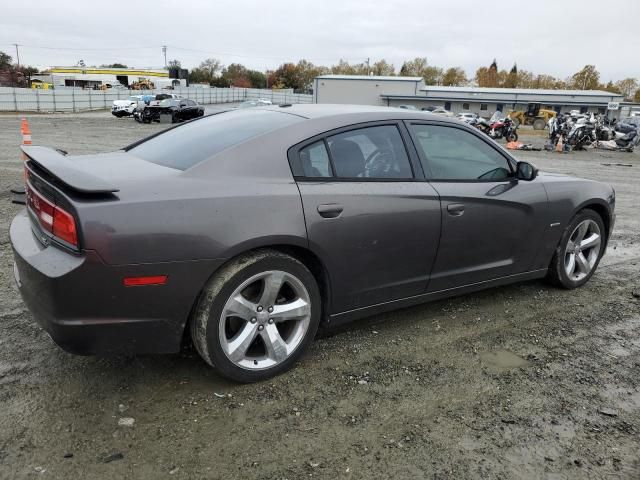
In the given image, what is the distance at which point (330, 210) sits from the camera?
3.01m

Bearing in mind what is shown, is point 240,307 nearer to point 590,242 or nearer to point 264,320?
point 264,320

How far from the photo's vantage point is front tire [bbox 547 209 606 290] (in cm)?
444

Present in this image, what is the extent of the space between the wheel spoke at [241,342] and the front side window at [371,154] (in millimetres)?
1042

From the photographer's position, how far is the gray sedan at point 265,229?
247 cm

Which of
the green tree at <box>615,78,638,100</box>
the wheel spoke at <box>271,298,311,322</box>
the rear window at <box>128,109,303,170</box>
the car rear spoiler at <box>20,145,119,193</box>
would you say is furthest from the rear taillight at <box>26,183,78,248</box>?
the green tree at <box>615,78,638,100</box>

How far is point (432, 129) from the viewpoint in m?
3.68

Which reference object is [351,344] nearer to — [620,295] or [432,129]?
[432,129]

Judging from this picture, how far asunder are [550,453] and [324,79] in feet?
229

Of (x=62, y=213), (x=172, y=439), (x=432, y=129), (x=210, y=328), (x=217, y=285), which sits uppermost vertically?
(x=432, y=129)

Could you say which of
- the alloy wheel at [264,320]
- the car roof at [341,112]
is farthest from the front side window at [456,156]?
the alloy wheel at [264,320]

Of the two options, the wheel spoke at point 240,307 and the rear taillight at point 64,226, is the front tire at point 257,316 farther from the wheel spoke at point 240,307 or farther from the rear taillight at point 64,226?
the rear taillight at point 64,226

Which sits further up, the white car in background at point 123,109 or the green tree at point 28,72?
the green tree at point 28,72

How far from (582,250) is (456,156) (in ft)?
5.90

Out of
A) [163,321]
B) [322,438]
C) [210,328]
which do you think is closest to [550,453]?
[322,438]
